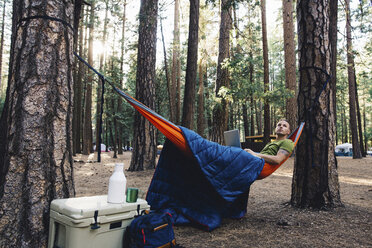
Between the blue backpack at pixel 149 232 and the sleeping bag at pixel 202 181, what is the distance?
29.9 inches

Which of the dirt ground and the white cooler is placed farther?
the dirt ground

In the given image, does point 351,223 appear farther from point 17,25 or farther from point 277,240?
point 17,25

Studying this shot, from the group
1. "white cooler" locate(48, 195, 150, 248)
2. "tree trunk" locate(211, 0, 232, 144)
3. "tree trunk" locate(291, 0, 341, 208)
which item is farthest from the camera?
"tree trunk" locate(211, 0, 232, 144)

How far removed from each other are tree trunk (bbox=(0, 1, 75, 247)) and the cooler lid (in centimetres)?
17

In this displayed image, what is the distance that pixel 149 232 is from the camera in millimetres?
1493

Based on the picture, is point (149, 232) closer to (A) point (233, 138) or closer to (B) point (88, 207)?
(B) point (88, 207)

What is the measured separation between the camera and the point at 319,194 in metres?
2.81

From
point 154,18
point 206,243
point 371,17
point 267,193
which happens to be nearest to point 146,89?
point 154,18

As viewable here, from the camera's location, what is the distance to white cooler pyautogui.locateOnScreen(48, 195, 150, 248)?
1.33m

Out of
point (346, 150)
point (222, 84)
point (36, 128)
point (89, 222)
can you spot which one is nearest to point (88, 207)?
Answer: point (89, 222)

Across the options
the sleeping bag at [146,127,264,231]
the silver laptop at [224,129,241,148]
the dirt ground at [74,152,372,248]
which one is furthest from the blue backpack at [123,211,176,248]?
the silver laptop at [224,129,241,148]

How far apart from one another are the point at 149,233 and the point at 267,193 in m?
2.96

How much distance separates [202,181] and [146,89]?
12.4 feet

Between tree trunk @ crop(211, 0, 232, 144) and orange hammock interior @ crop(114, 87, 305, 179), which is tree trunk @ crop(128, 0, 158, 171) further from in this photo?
orange hammock interior @ crop(114, 87, 305, 179)
